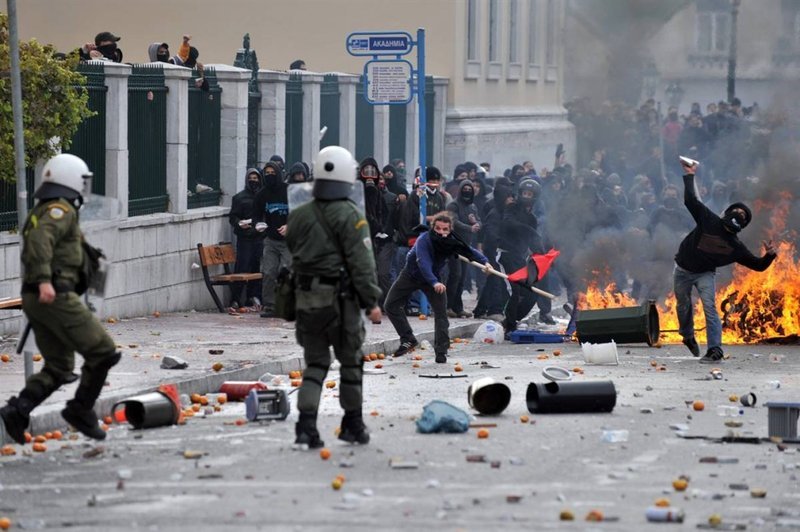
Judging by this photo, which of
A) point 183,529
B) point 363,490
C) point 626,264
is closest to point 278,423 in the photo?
point 363,490

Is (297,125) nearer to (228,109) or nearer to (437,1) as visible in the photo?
(228,109)

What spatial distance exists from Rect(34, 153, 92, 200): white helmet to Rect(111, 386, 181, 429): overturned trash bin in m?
1.47

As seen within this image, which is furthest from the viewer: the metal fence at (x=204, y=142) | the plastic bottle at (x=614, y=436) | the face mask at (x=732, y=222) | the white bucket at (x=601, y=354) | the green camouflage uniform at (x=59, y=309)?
the metal fence at (x=204, y=142)

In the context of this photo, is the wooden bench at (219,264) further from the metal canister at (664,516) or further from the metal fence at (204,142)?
the metal canister at (664,516)

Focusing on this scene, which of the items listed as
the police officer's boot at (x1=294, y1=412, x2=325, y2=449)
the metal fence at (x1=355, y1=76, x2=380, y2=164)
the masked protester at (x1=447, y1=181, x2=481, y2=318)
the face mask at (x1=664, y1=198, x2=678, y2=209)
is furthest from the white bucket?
the metal fence at (x1=355, y1=76, x2=380, y2=164)

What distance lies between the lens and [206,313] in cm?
2005

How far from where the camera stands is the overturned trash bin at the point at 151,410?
36.7 ft

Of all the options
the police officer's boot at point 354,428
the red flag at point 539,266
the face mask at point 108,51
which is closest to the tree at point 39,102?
the red flag at point 539,266

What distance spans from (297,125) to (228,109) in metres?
3.67

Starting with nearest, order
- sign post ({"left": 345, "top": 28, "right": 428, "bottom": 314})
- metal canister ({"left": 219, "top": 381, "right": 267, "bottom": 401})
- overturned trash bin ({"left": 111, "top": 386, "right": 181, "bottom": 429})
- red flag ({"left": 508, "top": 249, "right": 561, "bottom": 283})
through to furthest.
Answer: overturned trash bin ({"left": 111, "top": 386, "right": 181, "bottom": 429}) → metal canister ({"left": 219, "top": 381, "right": 267, "bottom": 401}) → red flag ({"left": 508, "top": 249, "right": 561, "bottom": 283}) → sign post ({"left": 345, "top": 28, "right": 428, "bottom": 314})

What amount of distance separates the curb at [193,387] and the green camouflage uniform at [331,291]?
5.77 ft

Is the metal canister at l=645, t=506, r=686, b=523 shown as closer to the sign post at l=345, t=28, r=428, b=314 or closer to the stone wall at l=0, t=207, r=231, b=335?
the stone wall at l=0, t=207, r=231, b=335

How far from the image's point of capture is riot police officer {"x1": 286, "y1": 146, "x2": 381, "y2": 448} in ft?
34.0

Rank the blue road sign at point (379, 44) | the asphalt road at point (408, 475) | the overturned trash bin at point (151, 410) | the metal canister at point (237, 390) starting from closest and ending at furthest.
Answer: the asphalt road at point (408, 475) → the overturned trash bin at point (151, 410) → the metal canister at point (237, 390) → the blue road sign at point (379, 44)
